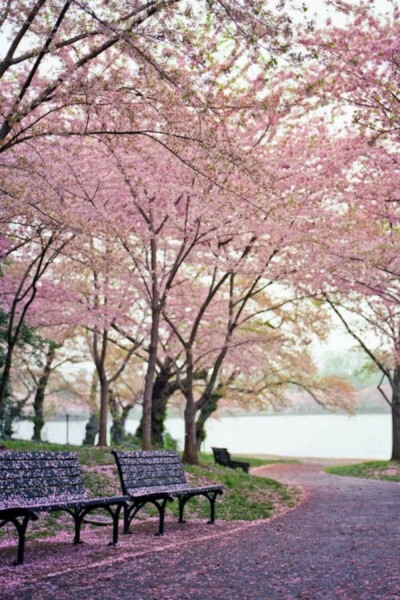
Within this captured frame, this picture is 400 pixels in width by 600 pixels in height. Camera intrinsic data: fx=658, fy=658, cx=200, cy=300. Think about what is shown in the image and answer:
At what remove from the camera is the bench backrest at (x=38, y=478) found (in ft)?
18.3

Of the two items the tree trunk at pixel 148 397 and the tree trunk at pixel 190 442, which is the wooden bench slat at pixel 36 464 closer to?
the tree trunk at pixel 148 397

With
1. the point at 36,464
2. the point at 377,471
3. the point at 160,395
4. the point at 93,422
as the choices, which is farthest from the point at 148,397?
the point at 93,422

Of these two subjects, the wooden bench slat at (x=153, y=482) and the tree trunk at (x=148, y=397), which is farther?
the tree trunk at (x=148, y=397)

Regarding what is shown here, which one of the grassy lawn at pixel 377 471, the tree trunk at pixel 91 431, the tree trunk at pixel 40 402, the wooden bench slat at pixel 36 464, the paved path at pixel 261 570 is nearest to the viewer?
the paved path at pixel 261 570

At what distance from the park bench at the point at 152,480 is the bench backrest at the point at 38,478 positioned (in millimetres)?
548

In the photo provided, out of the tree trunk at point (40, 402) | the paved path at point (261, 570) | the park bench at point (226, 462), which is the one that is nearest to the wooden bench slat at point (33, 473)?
the paved path at point (261, 570)

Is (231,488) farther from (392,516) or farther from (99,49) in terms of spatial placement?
(99,49)

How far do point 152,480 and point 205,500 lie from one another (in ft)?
10.7

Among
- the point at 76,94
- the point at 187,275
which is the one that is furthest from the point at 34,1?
the point at 187,275

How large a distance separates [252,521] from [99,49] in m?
6.02

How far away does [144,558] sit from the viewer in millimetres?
5500

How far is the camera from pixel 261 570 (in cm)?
509

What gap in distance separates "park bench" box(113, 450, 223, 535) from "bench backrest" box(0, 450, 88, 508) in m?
0.55

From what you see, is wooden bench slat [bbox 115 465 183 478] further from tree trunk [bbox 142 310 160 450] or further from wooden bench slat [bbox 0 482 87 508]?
tree trunk [bbox 142 310 160 450]
